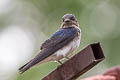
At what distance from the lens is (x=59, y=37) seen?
7473 millimetres

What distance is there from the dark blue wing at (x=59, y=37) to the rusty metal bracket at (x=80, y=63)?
6.14 feet

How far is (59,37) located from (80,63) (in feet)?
7.88

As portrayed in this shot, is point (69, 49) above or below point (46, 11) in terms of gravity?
below

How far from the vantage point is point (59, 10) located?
1725 centimetres

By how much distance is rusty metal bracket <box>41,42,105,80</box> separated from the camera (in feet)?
→ 16.5

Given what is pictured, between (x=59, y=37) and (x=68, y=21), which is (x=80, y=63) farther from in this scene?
(x=68, y=21)

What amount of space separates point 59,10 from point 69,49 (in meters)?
10.1

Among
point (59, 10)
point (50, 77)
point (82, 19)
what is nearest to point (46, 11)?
point (59, 10)

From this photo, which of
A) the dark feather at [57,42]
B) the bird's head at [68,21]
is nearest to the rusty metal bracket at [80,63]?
the dark feather at [57,42]

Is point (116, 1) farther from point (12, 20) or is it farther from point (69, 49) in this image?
point (69, 49)

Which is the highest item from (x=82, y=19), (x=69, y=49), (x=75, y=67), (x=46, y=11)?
(x=46, y=11)

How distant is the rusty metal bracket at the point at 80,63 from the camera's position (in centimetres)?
503

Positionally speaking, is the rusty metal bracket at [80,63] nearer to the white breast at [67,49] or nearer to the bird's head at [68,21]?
the white breast at [67,49]

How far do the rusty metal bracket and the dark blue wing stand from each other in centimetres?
187
